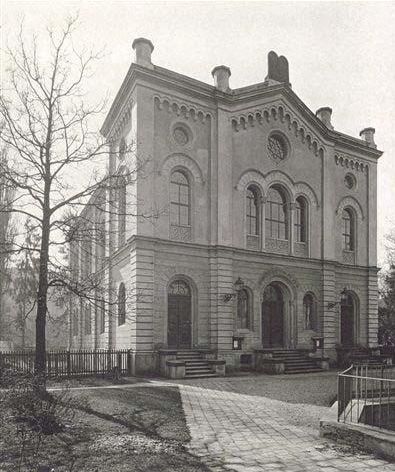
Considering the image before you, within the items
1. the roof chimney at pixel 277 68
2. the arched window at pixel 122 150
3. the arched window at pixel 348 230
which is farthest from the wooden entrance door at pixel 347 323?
the arched window at pixel 122 150

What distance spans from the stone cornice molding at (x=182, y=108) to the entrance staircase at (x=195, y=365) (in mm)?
10857

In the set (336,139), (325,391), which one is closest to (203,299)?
(325,391)

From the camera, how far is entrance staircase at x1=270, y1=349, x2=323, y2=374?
73.5 ft

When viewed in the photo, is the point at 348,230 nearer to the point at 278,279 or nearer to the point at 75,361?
the point at 278,279

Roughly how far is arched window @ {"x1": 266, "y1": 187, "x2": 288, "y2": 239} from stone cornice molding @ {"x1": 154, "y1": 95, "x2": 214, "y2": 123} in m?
5.35

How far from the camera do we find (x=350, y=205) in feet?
95.6

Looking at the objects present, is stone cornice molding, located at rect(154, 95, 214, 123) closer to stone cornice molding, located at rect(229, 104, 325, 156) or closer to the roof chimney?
stone cornice molding, located at rect(229, 104, 325, 156)

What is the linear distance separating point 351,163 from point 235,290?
1204 cm

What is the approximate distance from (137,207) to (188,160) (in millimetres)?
3583

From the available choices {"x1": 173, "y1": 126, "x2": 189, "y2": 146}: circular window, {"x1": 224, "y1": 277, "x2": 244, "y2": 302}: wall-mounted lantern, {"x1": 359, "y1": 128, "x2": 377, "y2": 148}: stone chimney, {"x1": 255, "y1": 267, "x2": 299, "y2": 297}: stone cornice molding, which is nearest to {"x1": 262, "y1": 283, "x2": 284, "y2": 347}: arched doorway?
{"x1": 255, "y1": 267, "x2": 299, "y2": 297}: stone cornice molding

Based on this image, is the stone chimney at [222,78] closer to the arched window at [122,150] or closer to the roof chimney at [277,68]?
the roof chimney at [277,68]

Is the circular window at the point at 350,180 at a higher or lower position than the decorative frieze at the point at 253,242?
higher

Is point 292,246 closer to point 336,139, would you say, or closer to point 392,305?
point 336,139

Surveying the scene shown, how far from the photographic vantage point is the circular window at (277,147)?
25.8 metres
